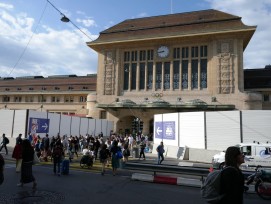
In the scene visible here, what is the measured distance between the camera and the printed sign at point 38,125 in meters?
27.7

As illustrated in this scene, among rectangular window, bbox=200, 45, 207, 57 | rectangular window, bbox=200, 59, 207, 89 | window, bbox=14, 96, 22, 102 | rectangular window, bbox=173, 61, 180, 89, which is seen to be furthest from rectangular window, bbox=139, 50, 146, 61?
window, bbox=14, 96, 22, 102

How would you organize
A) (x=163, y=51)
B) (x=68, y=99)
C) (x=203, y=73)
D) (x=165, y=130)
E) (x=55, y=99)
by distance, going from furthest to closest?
(x=55, y=99) < (x=68, y=99) < (x=163, y=51) < (x=203, y=73) < (x=165, y=130)

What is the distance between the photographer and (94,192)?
32.6 feet

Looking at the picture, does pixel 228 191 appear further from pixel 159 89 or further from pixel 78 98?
pixel 78 98

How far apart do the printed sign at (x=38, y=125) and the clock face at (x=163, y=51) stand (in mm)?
28648

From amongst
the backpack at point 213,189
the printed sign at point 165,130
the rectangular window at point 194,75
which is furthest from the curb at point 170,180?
the rectangular window at point 194,75

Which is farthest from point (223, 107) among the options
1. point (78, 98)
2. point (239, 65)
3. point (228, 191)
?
point (228, 191)

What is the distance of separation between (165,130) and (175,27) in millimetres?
29459

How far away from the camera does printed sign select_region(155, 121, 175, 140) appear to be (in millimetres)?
26327

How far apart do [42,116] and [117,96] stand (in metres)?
25.5

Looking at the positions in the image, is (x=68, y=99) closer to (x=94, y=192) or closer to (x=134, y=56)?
(x=134, y=56)

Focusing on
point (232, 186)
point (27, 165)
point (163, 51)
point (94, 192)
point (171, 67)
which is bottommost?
point (94, 192)

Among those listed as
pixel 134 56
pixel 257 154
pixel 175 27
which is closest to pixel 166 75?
pixel 134 56

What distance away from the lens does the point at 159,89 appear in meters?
51.5
